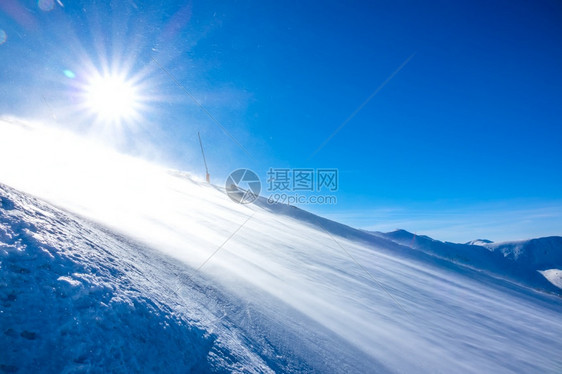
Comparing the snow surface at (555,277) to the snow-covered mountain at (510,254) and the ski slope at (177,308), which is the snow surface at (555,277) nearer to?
the snow-covered mountain at (510,254)

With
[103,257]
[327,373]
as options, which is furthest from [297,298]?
[103,257]

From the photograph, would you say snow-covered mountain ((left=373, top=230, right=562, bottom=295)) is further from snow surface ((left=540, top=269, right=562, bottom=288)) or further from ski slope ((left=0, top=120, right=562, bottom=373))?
ski slope ((left=0, top=120, right=562, bottom=373))

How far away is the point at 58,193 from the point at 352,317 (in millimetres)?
4440

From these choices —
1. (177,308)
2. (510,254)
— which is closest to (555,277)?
(510,254)

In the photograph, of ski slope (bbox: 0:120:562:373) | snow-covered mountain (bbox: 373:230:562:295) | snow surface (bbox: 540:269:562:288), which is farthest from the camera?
snow surface (bbox: 540:269:562:288)

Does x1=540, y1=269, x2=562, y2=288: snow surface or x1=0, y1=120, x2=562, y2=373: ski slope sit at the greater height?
x1=0, y1=120, x2=562, y2=373: ski slope

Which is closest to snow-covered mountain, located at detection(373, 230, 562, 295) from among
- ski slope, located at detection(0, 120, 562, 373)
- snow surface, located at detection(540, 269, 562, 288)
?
snow surface, located at detection(540, 269, 562, 288)

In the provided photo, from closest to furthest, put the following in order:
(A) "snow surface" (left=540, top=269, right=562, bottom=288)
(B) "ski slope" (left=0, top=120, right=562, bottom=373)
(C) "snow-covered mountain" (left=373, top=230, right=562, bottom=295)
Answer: (B) "ski slope" (left=0, top=120, right=562, bottom=373), (C) "snow-covered mountain" (left=373, top=230, right=562, bottom=295), (A) "snow surface" (left=540, top=269, right=562, bottom=288)

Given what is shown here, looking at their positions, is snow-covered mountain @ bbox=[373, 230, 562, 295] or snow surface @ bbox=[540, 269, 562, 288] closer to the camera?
snow-covered mountain @ bbox=[373, 230, 562, 295]

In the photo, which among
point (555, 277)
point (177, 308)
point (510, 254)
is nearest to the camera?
point (177, 308)

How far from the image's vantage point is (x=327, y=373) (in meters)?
1.76

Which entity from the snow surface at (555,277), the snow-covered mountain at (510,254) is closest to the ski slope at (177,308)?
the snow-covered mountain at (510,254)

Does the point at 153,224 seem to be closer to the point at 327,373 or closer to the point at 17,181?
the point at 17,181

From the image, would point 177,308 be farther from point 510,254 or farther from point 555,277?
point 510,254
